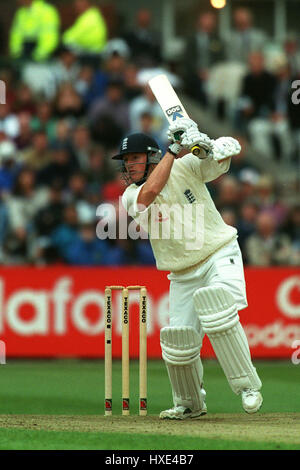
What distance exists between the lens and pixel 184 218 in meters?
7.21

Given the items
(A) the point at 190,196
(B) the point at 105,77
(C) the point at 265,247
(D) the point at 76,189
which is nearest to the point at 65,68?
(B) the point at 105,77

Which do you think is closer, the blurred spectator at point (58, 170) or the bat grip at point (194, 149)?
the bat grip at point (194, 149)

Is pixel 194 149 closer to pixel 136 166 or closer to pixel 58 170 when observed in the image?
pixel 136 166

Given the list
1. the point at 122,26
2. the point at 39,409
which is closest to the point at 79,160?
the point at 122,26

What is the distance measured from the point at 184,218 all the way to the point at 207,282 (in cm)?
44

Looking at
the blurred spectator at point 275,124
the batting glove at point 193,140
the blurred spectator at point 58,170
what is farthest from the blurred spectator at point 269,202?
the batting glove at point 193,140

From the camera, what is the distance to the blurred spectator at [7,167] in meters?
13.6

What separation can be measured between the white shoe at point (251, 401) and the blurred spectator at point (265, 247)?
6.06 meters

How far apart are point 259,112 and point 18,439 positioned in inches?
384

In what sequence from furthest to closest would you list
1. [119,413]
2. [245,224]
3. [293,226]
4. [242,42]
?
[242,42] → [293,226] → [245,224] → [119,413]

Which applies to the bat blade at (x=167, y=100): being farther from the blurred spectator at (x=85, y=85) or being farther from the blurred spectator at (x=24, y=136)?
the blurred spectator at (x=85, y=85)

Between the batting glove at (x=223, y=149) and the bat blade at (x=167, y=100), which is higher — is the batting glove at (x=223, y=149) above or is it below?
below

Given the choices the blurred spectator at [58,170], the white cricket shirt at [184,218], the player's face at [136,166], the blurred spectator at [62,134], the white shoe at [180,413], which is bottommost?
the white shoe at [180,413]

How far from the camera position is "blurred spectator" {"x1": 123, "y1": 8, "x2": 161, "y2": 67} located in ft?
51.7
